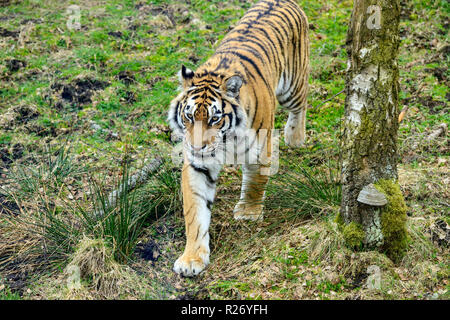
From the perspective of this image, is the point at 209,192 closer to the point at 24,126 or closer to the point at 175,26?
the point at 24,126

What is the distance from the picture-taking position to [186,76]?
384 centimetres

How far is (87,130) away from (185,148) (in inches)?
95.5

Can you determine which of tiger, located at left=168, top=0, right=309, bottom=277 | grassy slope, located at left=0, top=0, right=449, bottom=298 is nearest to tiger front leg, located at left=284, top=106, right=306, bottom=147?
grassy slope, located at left=0, top=0, right=449, bottom=298

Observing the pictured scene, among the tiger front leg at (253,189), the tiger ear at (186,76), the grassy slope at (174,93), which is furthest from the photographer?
the tiger front leg at (253,189)

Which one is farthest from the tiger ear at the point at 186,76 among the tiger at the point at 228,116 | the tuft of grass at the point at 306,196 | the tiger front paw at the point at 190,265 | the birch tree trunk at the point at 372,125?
the tiger front paw at the point at 190,265

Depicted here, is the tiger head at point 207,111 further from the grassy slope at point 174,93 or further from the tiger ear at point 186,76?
the grassy slope at point 174,93

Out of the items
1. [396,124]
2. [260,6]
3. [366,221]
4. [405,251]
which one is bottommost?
[405,251]

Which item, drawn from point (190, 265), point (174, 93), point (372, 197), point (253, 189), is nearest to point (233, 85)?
point (253, 189)

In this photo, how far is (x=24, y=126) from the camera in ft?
18.9

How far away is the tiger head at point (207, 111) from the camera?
3635 mm

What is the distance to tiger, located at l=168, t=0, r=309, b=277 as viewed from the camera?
368 centimetres

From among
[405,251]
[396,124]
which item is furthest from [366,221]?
[396,124]

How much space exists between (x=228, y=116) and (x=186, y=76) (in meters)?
0.51

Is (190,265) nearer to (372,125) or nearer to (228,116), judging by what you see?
(228,116)
